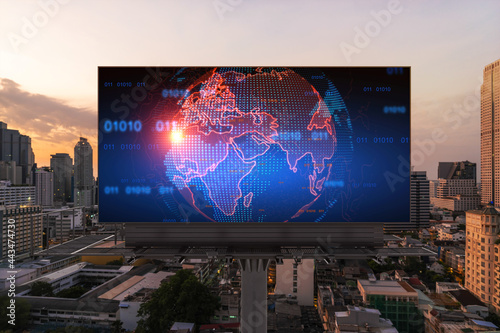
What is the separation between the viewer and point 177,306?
15836mm

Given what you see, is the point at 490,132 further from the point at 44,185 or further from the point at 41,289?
the point at 44,185

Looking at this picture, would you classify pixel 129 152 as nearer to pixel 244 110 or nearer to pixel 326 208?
pixel 244 110

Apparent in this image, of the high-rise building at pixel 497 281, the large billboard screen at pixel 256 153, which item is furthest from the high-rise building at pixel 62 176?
the high-rise building at pixel 497 281

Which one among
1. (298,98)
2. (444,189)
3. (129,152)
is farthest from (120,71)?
(444,189)

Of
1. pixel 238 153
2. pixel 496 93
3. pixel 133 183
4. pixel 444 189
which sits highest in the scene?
pixel 496 93

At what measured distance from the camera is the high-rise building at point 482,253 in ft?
69.7

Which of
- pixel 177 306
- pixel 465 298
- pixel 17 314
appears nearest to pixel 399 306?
pixel 465 298

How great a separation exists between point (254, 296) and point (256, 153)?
11.6 ft

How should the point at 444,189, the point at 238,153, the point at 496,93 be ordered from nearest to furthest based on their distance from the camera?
1. the point at 238,153
2. the point at 496,93
3. the point at 444,189

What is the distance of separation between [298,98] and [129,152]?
3.83 m

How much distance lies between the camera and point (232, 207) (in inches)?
234

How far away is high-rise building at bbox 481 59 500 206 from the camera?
159ft

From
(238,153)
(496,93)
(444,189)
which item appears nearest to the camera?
(238,153)

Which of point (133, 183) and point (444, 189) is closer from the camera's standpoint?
point (133, 183)
